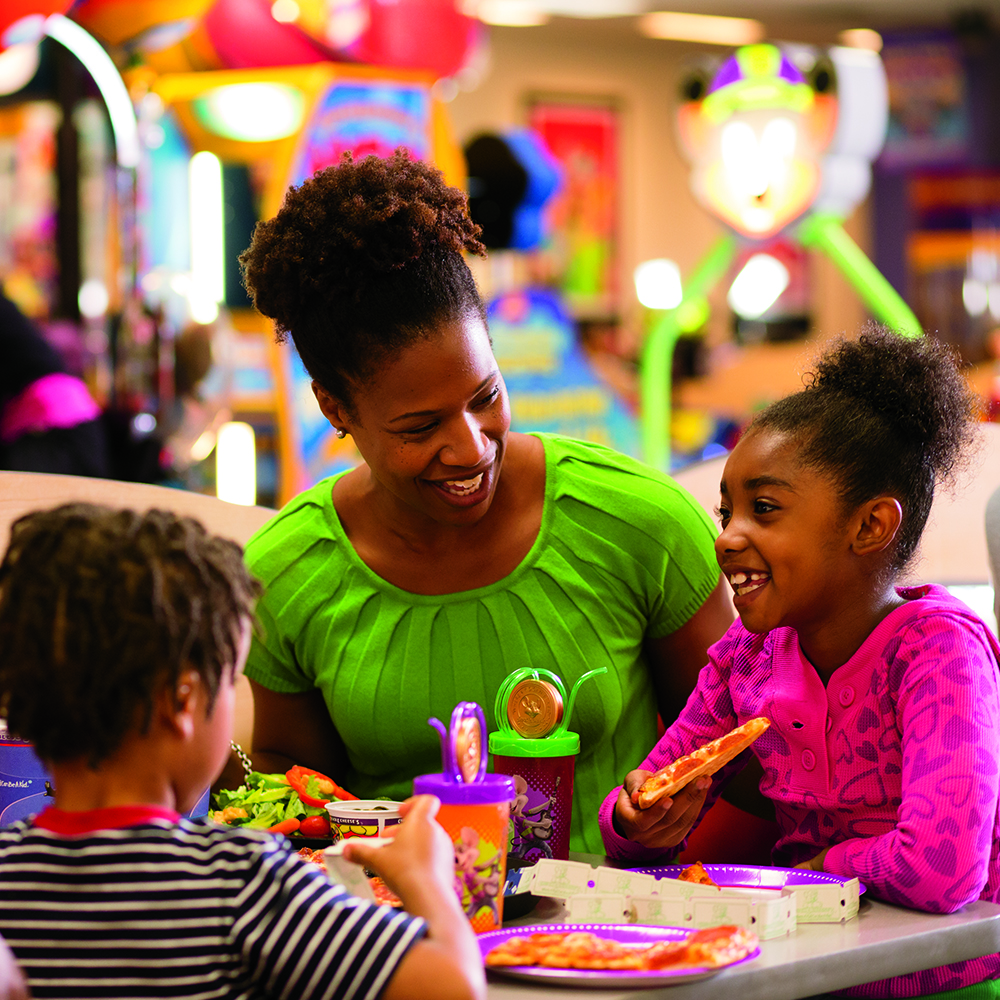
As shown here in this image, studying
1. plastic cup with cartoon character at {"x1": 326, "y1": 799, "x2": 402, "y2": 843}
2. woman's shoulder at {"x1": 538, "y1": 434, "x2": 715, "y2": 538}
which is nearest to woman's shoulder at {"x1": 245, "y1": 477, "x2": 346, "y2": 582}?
woman's shoulder at {"x1": 538, "y1": 434, "x2": 715, "y2": 538}

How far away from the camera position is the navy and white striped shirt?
996mm

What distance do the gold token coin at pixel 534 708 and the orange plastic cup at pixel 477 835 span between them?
0.23 meters

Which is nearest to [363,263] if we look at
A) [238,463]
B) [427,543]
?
[427,543]

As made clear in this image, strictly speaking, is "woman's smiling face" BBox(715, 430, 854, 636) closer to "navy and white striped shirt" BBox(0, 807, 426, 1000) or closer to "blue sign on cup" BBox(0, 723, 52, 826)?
"navy and white striped shirt" BBox(0, 807, 426, 1000)

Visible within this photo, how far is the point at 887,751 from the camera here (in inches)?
58.1

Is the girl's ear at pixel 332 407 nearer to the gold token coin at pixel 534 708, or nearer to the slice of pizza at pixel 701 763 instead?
the gold token coin at pixel 534 708

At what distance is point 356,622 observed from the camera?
73.7 inches

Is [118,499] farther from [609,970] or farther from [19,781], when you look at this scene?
[609,970]

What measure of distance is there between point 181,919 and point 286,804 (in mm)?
589

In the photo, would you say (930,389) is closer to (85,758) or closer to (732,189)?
(85,758)

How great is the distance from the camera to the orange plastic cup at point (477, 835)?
1206mm

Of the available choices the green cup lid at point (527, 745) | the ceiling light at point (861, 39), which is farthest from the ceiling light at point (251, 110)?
the ceiling light at point (861, 39)

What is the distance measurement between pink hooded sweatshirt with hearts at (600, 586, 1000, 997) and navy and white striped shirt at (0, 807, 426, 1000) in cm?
56

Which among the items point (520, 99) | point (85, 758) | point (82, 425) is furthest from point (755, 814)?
point (520, 99)
